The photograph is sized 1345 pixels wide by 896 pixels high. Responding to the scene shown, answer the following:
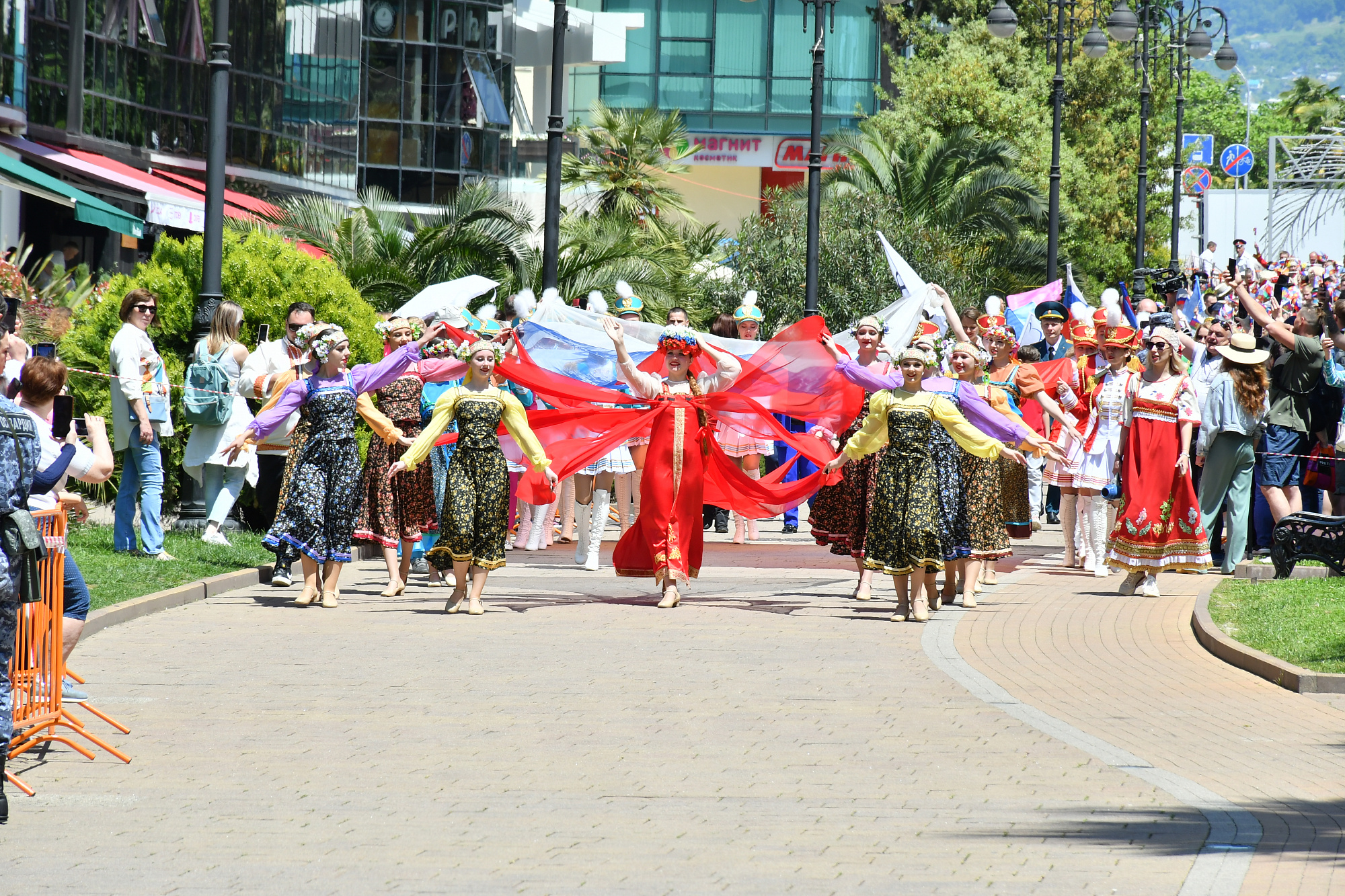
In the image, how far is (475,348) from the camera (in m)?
12.4

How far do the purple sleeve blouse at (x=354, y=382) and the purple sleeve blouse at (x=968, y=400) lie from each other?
3302mm

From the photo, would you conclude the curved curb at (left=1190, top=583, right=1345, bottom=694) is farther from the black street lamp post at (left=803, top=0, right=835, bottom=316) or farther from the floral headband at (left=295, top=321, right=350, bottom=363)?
the black street lamp post at (left=803, top=0, right=835, bottom=316)

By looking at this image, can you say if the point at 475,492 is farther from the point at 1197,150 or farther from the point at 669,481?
the point at 1197,150

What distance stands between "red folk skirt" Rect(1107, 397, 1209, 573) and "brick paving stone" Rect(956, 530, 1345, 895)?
332mm

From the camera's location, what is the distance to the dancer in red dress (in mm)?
12797

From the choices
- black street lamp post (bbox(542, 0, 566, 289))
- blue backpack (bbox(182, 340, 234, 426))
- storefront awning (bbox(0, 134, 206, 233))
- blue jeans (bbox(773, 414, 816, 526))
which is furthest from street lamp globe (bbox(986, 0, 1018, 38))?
blue backpack (bbox(182, 340, 234, 426))

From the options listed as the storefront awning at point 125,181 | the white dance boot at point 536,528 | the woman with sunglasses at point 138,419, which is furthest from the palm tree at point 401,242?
the woman with sunglasses at point 138,419

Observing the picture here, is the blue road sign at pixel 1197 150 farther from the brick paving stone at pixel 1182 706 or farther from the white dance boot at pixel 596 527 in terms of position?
the brick paving stone at pixel 1182 706

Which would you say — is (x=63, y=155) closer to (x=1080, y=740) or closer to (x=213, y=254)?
(x=213, y=254)

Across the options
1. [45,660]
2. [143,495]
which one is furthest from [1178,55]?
[45,660]

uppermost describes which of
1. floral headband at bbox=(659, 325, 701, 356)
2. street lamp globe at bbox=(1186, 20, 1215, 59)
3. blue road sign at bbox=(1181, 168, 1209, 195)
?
street lamp globe at bbox=(1186, 20, 1215, 59)

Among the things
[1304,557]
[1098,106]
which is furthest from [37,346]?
[1098,106]

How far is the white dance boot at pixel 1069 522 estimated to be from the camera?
15805mm

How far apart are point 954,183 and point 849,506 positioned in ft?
75.5
